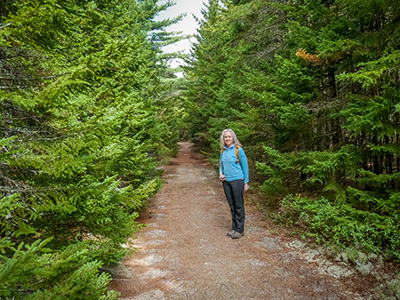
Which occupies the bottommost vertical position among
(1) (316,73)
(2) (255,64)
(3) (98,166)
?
(3) (98,166)

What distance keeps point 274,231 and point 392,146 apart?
3.16m

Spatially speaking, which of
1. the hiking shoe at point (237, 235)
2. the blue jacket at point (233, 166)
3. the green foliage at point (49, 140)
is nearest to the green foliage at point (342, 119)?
the blue jacket at point (233, 166)

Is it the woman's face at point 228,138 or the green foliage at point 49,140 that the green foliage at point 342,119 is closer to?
the woman's face at point 228,138

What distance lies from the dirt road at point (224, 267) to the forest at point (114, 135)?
538 millimetres

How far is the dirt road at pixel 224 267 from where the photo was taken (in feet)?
12.2

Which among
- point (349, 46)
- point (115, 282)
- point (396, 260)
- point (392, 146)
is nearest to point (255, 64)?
point (349, 46)

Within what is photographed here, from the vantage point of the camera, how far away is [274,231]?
5.93 metres

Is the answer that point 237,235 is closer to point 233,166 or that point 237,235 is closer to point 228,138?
point 233,166

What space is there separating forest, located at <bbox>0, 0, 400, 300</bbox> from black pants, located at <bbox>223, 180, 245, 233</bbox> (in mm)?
1396

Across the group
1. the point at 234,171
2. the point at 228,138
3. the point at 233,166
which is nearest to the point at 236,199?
the point at 234,171

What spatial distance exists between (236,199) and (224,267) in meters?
1.51

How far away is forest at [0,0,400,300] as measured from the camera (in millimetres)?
2311

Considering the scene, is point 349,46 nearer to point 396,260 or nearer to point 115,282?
point 396,260

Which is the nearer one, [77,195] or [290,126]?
[77,195]
